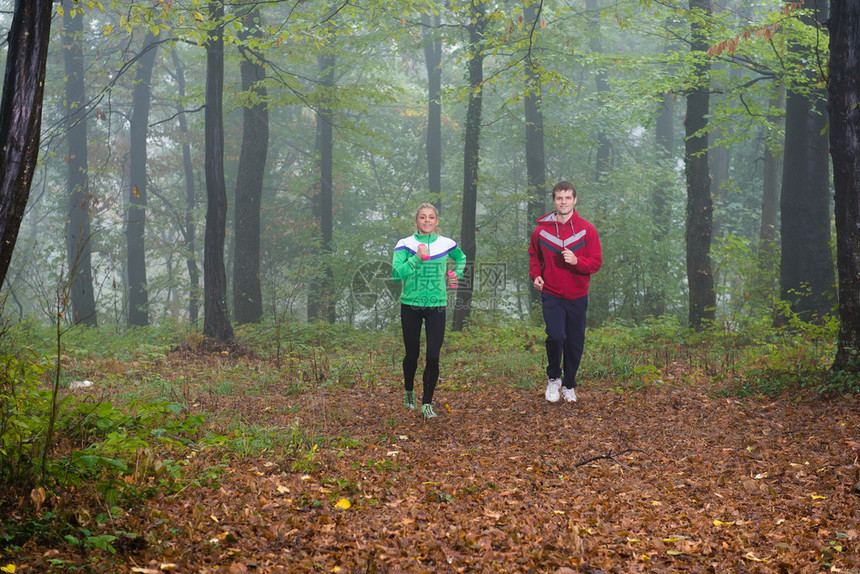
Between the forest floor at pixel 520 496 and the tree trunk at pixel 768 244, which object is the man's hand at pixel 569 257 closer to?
the forest floor at pixel 520 496

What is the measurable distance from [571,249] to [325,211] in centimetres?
1447

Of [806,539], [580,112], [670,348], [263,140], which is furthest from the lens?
[580,112]

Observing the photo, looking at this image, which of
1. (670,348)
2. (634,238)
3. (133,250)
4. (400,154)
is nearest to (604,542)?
(670,348)

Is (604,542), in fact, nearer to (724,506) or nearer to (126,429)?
(724,506)

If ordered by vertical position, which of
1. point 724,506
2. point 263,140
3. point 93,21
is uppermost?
point 93,21

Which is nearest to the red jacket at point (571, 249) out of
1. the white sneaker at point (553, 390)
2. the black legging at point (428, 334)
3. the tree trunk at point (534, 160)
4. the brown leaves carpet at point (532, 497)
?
the white sneaker at point (553, 390)

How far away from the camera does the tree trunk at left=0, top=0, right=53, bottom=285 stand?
336 cm

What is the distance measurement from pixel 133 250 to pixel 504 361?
16.5 meters

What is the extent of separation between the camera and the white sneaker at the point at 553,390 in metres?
6.90

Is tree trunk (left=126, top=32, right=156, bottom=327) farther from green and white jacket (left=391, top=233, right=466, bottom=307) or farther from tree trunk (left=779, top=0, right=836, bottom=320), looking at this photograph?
tree trunk (left=779, top=0, right=836, bottom=320)

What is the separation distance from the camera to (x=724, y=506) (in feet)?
12.8

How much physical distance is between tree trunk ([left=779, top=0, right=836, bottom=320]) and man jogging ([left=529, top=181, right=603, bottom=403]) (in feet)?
18.1

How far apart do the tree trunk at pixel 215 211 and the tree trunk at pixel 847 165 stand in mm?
8821

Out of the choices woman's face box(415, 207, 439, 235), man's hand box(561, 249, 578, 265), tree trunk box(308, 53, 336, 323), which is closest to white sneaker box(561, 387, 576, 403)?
man's hand box(561, 249, 578, 265)
